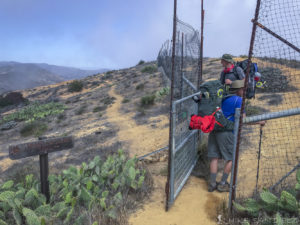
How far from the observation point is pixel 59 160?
7.07m

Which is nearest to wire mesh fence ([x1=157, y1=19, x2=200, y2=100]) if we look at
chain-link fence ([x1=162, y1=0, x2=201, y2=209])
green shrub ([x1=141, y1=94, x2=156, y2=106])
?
chain-link fence ([x1=162, y1=0, x2=201, y2=209])

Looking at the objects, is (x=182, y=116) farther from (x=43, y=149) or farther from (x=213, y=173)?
(x=43, y=149)

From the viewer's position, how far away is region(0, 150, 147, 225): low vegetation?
289 cm

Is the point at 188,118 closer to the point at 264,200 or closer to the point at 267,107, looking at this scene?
the point at 264,200

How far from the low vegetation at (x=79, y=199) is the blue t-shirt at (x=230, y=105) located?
164 cm

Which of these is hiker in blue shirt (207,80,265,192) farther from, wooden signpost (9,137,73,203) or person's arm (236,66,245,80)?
wooden signpost (9,137,73,203)

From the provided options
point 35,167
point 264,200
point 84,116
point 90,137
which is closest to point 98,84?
point 84,116

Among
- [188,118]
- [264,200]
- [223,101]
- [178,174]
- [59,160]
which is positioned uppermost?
[223,101]

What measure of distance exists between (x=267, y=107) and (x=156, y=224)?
6.08m

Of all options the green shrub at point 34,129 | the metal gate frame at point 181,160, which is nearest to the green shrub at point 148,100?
the green shrub at point 34,129

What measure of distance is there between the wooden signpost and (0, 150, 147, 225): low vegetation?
216mm

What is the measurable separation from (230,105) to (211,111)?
1.06 ft

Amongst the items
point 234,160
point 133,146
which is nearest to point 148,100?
point 133,146

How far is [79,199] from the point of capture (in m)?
3.44
